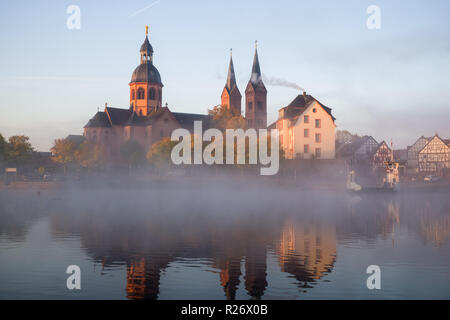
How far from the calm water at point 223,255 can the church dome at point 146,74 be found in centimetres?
9493

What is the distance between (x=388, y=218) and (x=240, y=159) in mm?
42682

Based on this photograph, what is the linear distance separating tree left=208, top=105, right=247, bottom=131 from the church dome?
92.0 feet

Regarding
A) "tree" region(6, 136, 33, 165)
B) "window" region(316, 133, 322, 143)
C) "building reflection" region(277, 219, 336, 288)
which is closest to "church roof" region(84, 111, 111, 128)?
"tree" region(6, 136, 33, 165)

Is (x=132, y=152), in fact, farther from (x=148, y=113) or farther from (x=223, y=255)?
(x=223, y=255)

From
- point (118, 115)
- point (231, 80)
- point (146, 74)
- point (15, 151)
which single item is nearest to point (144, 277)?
point (15, 151)

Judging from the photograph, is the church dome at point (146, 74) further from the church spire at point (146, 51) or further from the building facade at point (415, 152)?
the building facade at point (415, 152)

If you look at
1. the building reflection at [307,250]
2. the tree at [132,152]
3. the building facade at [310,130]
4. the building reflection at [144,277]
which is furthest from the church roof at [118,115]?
the building reflection at [144,277]

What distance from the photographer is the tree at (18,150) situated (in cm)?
9798

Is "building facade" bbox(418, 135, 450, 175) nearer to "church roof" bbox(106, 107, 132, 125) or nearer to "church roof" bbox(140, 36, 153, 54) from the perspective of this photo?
"church roof" bbox(106, 107, 132, 125)

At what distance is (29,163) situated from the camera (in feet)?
370

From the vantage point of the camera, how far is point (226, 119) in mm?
100000

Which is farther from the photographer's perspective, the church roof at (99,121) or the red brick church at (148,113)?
the church roof at (99,121)

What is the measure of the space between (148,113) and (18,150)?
40.3 meters

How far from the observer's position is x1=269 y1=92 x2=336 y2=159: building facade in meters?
95.5
